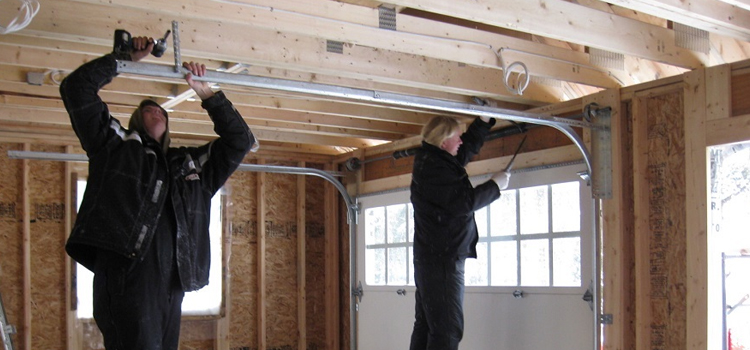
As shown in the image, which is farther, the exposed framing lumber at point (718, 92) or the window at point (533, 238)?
the window at point (533, 238)

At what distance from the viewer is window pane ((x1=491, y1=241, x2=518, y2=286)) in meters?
5.85

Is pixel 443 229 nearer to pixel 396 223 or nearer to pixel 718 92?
pixel 718 92

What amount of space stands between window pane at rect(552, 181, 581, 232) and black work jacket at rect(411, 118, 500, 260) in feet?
2.34

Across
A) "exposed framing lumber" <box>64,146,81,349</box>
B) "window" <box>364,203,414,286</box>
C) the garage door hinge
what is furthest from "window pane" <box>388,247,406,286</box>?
"exposed framing lumber" <box>64,146,81,349</box>

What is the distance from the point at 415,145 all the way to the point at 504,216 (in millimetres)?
1395

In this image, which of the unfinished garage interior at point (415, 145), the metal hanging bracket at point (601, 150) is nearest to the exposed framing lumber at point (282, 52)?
the unfinished garage interior at point (415, 145)

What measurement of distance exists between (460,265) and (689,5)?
2.02 metres

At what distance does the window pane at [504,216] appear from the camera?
591 centimetres

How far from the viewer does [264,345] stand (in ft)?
26.3

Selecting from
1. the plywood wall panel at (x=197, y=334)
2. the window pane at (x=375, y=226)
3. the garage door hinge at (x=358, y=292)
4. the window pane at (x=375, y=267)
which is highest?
the window pane at (x=375, y=226)

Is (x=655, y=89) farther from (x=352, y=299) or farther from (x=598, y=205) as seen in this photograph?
(x=352, y=299)

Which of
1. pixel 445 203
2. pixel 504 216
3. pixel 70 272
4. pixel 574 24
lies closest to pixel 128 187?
pixel 445 203

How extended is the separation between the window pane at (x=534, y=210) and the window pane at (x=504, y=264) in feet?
0.67

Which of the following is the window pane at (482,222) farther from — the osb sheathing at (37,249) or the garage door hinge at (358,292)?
the osb sheathing at (37,249)
